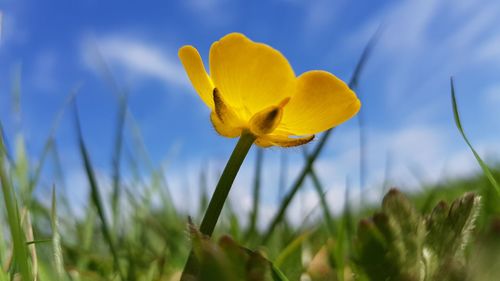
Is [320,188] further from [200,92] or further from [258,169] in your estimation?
[200,92]

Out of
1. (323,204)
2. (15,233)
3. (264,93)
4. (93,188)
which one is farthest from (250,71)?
(323,204)

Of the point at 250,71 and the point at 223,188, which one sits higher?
the point at 250,71

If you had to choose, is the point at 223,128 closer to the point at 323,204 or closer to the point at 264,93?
the point at 264,93

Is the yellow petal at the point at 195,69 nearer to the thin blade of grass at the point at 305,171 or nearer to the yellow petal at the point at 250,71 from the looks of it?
the yellow petal at the point at 250,71

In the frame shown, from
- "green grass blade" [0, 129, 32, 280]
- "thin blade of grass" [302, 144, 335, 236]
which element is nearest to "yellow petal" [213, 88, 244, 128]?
"green grass blade" [0, 129, 32, 280]

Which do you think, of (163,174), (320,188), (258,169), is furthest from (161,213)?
(320,188)

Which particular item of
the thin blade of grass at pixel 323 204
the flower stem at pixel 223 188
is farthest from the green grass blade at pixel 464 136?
the thin blade of grass at pixel 323 204
